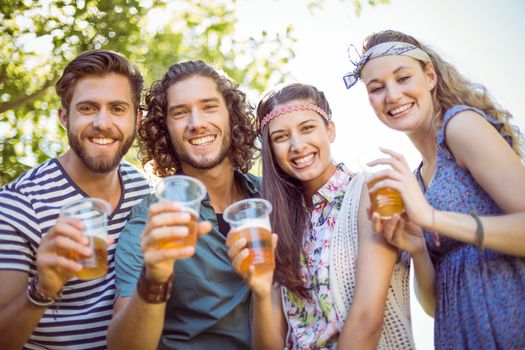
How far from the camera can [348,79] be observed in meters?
3.78

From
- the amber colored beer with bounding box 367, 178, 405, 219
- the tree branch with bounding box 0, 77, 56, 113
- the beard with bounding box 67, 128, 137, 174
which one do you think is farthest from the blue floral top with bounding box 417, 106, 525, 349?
the tree branch with bounding box 0, 77, 56, 113

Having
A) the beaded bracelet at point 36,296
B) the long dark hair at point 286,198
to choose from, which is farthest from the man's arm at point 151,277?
the long dark hair at point 286,198

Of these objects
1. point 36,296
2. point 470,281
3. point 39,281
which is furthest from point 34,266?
point 470,281

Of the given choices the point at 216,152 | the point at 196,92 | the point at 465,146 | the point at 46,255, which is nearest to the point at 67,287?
the point at 46,255

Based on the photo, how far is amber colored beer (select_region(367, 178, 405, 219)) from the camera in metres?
2.57

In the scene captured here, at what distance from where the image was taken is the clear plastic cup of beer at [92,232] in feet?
7.78

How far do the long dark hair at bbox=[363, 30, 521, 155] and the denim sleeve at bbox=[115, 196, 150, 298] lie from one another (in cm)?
223

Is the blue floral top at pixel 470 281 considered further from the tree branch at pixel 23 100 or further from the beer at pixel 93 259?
the tree branch at pixel 23 100

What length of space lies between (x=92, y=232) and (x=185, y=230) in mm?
532

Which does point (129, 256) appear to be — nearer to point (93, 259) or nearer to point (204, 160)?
point (93, 259)

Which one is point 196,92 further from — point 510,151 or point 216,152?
point 510,151

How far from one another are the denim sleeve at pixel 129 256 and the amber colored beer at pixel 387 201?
164 cm

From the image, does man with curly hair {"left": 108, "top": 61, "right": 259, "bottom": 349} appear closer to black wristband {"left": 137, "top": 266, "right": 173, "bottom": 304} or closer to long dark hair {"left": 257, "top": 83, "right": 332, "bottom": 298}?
black wristband {"left": 137, "top": 266, "right": 173, "bottom": 304}

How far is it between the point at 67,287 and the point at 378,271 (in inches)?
87.8
